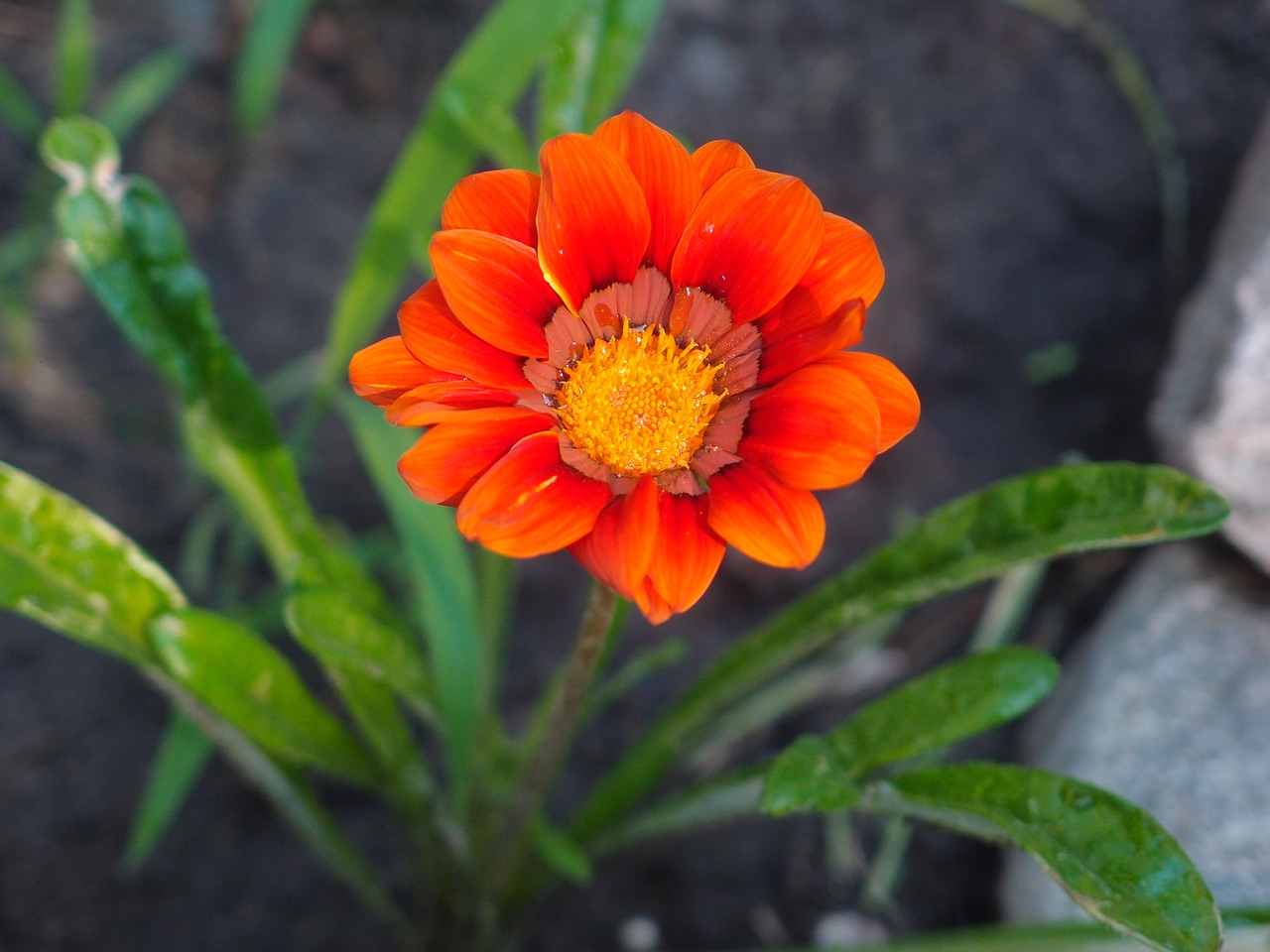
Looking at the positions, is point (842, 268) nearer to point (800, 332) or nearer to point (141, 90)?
point (800, 332)

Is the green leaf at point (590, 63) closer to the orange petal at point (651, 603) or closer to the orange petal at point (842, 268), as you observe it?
the orange petal at point (842, 268)

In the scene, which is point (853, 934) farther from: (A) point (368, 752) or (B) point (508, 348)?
(B) point (508, 348)

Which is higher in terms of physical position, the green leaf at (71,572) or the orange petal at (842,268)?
the orange petal at (842,268)

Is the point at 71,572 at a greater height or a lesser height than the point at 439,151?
lesser

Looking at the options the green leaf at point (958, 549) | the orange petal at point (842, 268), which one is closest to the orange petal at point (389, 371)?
the orange petal at point (842, 268)

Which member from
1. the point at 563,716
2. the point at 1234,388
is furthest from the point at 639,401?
the point at 1234,388

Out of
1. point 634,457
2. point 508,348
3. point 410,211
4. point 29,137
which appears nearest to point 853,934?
point 634,457

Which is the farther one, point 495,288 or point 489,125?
point 489,125
